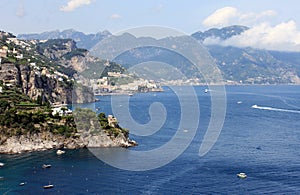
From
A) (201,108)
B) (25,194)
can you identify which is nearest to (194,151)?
(25,194)

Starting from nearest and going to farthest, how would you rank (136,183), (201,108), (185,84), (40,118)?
(136,183) → (40,118) → (201,108) → (185,84)

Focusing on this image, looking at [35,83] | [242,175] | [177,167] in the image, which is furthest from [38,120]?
[35,83]

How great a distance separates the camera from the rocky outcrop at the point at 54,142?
42.5 m

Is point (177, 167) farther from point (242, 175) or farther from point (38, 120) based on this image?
point (38, 120)

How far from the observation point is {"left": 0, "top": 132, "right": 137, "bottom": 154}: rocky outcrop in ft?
139

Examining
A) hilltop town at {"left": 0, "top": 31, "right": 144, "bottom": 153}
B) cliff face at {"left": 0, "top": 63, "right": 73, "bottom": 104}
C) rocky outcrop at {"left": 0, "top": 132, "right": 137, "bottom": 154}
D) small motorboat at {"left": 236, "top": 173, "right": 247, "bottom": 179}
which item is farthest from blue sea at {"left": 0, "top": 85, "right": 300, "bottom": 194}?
cliff face at {"left": 0, "top": 63, "right": 73, "bottom": 104}

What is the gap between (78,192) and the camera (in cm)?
2992

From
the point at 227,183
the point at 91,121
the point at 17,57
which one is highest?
the point at 17,57

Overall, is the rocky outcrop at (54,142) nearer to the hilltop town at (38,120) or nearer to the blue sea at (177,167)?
the hilltop town at (38,120)

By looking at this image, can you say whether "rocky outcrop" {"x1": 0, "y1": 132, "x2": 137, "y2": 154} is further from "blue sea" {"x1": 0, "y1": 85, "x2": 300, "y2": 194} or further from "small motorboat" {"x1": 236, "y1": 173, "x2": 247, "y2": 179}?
"small motorboat" {"x1": 236, "y1": 173, "x2": 247, "y2": 179}

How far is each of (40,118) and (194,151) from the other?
1730 centimetres

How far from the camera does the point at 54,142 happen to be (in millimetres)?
44188

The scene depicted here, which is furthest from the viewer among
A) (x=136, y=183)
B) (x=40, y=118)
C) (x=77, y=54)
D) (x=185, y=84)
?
(x=185, y=84)

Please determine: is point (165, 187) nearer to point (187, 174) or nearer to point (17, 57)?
point (187, 174)
